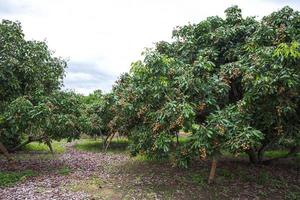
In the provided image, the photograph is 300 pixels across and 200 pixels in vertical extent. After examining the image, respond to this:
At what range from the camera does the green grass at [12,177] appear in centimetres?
1192

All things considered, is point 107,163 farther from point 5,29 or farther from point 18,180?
point 5,29

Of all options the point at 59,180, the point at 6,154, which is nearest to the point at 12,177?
the point at 59,180

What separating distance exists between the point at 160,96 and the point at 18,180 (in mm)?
6178

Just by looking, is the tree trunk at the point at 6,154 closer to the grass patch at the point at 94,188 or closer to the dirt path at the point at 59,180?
the dirt path at the point at 59,180

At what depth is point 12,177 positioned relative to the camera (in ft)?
41.3

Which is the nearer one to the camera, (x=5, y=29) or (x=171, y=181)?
(x=171, y=181)

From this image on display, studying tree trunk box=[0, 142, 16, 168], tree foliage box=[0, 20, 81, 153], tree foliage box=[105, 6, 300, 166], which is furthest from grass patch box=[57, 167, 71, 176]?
tree foliage box=[105, 6, 300, 166]

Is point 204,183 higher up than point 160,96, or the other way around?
point 160,96

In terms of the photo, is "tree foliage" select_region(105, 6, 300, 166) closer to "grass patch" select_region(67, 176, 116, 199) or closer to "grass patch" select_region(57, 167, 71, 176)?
"grass patch" select_region(67, 176, 116, 199)

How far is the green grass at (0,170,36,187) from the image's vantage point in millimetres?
11920

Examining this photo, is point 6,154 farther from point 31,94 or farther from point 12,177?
point 31,94

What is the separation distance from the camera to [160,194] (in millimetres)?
11078

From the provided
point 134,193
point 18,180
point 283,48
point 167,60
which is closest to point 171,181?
point 134,193

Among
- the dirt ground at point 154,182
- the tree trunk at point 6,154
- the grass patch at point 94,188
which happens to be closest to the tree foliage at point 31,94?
the tree trunk at point 6,154
